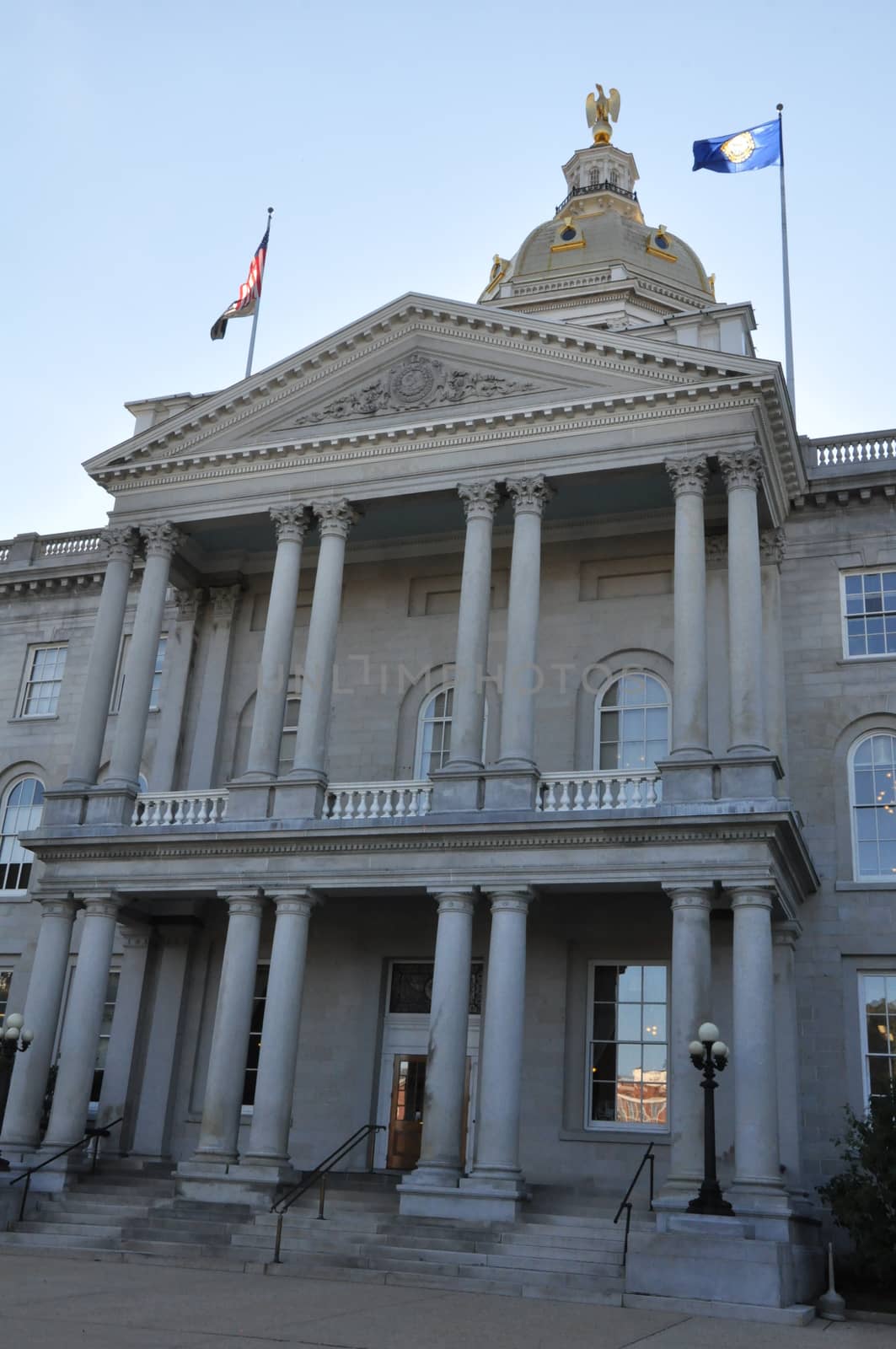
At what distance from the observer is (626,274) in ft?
143

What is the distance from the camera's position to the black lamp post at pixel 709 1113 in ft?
60.0

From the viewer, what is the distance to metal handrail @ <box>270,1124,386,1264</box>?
758 inches

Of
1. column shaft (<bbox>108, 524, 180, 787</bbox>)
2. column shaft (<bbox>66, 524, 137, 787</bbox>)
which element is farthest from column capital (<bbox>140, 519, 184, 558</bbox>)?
column shaft (<bbox>66, 524, 137, 787</bbox>)

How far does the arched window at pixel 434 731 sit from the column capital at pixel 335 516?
13.7 ft

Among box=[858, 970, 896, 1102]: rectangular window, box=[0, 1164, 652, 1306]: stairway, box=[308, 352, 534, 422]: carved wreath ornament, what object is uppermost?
box=[308, 352, 534, 422]: carved wreath ornament

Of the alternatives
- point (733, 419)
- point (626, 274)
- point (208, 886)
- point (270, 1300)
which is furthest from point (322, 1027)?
point (626, 274)

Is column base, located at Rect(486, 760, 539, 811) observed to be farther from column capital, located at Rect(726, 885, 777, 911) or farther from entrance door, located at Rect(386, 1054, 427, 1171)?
entrance door, located at Rect(386, 1054, 427, 1171)

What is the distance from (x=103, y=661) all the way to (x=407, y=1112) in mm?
10661

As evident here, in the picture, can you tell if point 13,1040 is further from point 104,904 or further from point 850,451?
point 850,451

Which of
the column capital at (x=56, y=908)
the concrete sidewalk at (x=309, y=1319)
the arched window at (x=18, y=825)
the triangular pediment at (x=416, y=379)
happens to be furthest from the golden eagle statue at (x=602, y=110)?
the concrete sidewalk at (x=309, y=1319)

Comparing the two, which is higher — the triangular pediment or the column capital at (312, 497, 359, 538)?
the triangular pediment

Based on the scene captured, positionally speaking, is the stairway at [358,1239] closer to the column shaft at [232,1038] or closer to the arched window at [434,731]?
the column shaft at [232,1038]

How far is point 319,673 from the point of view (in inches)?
997

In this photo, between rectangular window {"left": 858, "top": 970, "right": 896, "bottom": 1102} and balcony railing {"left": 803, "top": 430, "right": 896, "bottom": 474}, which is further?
balcony railing {"left": 803, "top": 430, "right": 896, "bottom": 474}
